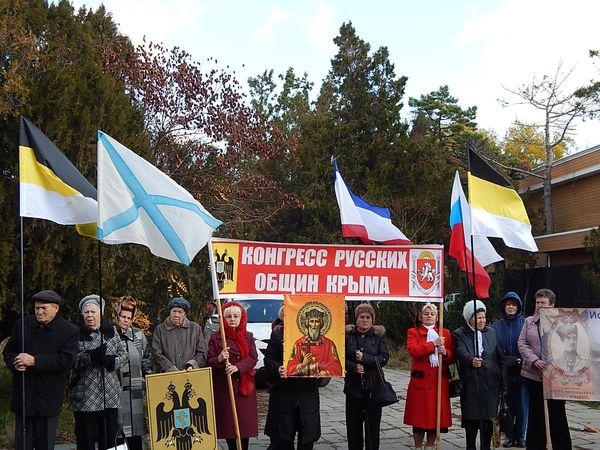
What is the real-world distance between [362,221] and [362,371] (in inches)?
65.7

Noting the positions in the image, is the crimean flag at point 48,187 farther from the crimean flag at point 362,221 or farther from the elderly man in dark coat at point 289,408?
the crimean flag at point 362,221

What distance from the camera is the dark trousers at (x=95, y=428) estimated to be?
6035mm

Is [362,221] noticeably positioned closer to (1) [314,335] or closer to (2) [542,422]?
(1) [314,335]

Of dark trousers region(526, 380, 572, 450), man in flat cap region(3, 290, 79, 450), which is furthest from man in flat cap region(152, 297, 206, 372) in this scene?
dark trousers region(526, 380, 572, 450)

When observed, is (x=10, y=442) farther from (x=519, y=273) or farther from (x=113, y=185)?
(x=519, y=273)

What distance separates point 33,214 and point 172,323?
1.77 m

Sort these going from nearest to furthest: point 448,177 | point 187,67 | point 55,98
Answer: point 55,98, point 187,67, point 448,177

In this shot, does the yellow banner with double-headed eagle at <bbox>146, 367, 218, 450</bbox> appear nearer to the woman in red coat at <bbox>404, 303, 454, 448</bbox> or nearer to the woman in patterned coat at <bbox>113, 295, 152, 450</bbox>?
the woman in patterned coat at <bbox>113, 295, 152, 450</bbox>

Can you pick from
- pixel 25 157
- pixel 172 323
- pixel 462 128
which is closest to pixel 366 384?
pixel 172 323

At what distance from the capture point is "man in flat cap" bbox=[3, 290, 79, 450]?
5.57m

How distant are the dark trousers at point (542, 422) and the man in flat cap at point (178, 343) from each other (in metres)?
3.39

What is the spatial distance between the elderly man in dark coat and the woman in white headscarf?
1588 mm

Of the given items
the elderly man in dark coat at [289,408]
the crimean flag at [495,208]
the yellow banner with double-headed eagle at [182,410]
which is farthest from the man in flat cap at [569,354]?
the yellow banner with double-headed eagle at [182,410]

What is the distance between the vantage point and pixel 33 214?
18.5ft
